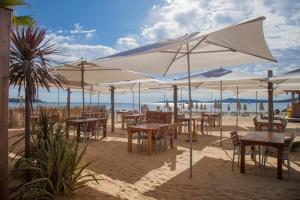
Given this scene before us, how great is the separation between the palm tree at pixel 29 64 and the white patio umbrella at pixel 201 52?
113 centimetres

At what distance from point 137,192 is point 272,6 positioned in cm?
532

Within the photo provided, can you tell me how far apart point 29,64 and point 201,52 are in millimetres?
3412

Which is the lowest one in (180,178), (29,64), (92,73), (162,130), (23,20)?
(180,178)

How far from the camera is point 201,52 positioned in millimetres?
5383

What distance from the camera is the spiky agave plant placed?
3.33m

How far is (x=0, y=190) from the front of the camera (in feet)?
9.25

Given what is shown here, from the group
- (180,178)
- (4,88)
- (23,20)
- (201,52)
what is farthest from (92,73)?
(4,88)

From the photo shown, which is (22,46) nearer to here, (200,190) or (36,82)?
(36,82)

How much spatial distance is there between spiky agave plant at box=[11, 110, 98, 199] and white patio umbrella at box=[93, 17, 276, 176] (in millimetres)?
1710

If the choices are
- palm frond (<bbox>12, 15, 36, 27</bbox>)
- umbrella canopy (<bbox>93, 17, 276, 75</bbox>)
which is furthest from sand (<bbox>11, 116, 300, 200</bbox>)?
palm frond (<bbox>12, 15, 36, 27</bbox>)

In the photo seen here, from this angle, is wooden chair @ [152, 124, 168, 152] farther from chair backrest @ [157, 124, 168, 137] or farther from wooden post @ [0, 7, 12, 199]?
wooden post @ [0, 7, 12, 199]

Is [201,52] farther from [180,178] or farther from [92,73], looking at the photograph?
[92,73]

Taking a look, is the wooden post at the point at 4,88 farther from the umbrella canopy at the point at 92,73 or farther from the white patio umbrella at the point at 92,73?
the umbrella canopy at the point at 92,73

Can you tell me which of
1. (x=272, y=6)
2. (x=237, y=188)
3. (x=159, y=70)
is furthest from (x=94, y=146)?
(x=272, y=6)
